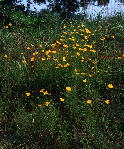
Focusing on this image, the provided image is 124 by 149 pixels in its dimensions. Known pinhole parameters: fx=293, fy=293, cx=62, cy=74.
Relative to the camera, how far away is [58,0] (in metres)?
13.1

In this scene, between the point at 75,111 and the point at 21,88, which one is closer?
the point at 75,111

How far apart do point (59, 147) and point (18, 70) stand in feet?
6.21

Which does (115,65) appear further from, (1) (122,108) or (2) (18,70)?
(2) (18,70)

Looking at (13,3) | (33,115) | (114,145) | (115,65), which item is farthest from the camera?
(13,3)

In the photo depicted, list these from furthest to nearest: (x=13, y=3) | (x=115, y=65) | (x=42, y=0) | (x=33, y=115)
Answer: (x=42, y=0) → (x=13, y=3) → (x=115, y=65) → (x=33, y=115)

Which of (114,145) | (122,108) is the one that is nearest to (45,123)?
(114,145)

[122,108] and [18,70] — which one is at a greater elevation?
[18,70]

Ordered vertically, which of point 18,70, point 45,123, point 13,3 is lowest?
point 45,123

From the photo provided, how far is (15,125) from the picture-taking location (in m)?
4.16

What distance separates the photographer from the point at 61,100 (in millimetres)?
3994

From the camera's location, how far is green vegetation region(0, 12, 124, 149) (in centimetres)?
376

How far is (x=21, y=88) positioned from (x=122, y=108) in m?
1.69

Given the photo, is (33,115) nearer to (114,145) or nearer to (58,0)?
(114,145)

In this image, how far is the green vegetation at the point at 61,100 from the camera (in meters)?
3.76
